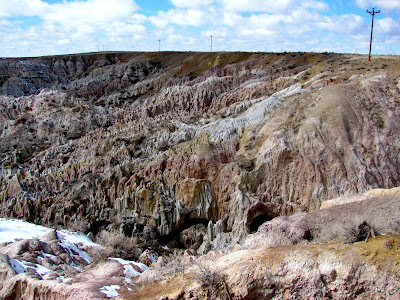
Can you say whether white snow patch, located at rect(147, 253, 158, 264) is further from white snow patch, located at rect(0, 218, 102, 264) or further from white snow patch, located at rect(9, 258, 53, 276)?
white snow patch, located at rect(9, 258, 53, 276)

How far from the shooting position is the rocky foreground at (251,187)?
933 cm

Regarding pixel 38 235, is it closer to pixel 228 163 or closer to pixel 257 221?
pixel 257 221

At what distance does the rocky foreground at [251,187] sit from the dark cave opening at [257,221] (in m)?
0.06

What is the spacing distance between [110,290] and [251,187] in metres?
11.9

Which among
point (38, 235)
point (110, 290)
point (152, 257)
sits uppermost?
point (110, 290)

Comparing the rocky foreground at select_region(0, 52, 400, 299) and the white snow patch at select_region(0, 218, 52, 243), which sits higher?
the rocky foreground at select_region(0, 52, 400, 299)

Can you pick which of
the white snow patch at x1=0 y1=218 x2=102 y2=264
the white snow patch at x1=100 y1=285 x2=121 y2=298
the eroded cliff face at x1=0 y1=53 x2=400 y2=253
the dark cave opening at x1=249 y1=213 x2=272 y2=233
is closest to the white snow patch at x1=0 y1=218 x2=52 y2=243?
the white snow patch at x1=0 y1=218 x2=102 y2=264

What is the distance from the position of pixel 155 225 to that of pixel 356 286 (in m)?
15.5

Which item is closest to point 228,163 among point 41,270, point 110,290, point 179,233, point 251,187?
point 251,187

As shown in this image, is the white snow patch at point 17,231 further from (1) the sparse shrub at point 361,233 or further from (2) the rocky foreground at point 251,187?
(1) the sparse shrub at point 361,233

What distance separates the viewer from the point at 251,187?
70.3 feet

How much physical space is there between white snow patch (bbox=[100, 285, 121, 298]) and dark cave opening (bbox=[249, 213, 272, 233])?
392 inches

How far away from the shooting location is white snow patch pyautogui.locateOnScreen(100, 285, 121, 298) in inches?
A: 421

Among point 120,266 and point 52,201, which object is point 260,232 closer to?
point 120,266
